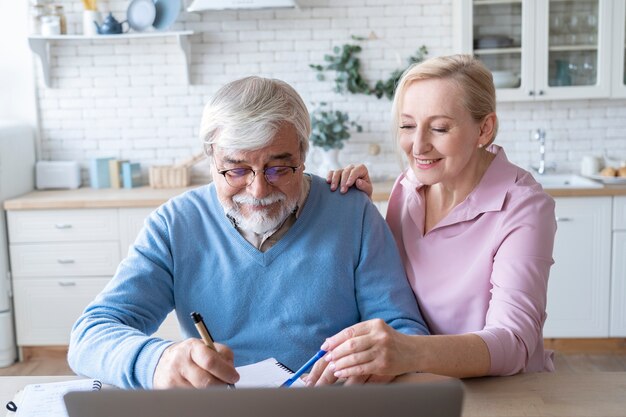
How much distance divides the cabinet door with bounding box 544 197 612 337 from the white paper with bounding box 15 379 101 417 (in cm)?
320

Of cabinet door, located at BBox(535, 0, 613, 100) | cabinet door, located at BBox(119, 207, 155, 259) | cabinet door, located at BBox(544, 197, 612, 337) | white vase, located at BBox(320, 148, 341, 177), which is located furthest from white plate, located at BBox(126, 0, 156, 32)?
cabinet door, located at BBox(544, 197, 612, 337)

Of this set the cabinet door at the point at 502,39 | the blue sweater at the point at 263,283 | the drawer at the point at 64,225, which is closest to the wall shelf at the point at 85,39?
the drawer at the point at 64,225

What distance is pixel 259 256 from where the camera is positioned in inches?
78.7

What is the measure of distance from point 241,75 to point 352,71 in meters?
0.71

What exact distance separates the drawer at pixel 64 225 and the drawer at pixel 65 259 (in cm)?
5

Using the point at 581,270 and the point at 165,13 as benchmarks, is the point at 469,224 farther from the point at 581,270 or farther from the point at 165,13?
the point at 165,13

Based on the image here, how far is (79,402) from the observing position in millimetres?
982

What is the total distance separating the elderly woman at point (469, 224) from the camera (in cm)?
177

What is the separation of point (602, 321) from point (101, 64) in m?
3.41

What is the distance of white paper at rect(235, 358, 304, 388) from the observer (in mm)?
1657

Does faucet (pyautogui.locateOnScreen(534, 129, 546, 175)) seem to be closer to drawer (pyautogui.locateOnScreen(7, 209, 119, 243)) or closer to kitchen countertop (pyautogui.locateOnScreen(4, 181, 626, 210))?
kitchen countertop (pyautogui.locateOnScreen(4, 181, 626, 210))

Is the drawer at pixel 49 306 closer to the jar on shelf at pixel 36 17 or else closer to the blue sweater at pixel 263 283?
the jar on shelf at pixel 36 17

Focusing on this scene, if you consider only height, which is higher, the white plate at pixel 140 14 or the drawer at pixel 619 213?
the white plate at pixel 140 14

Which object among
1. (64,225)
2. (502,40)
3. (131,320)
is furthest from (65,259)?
(502,40)
